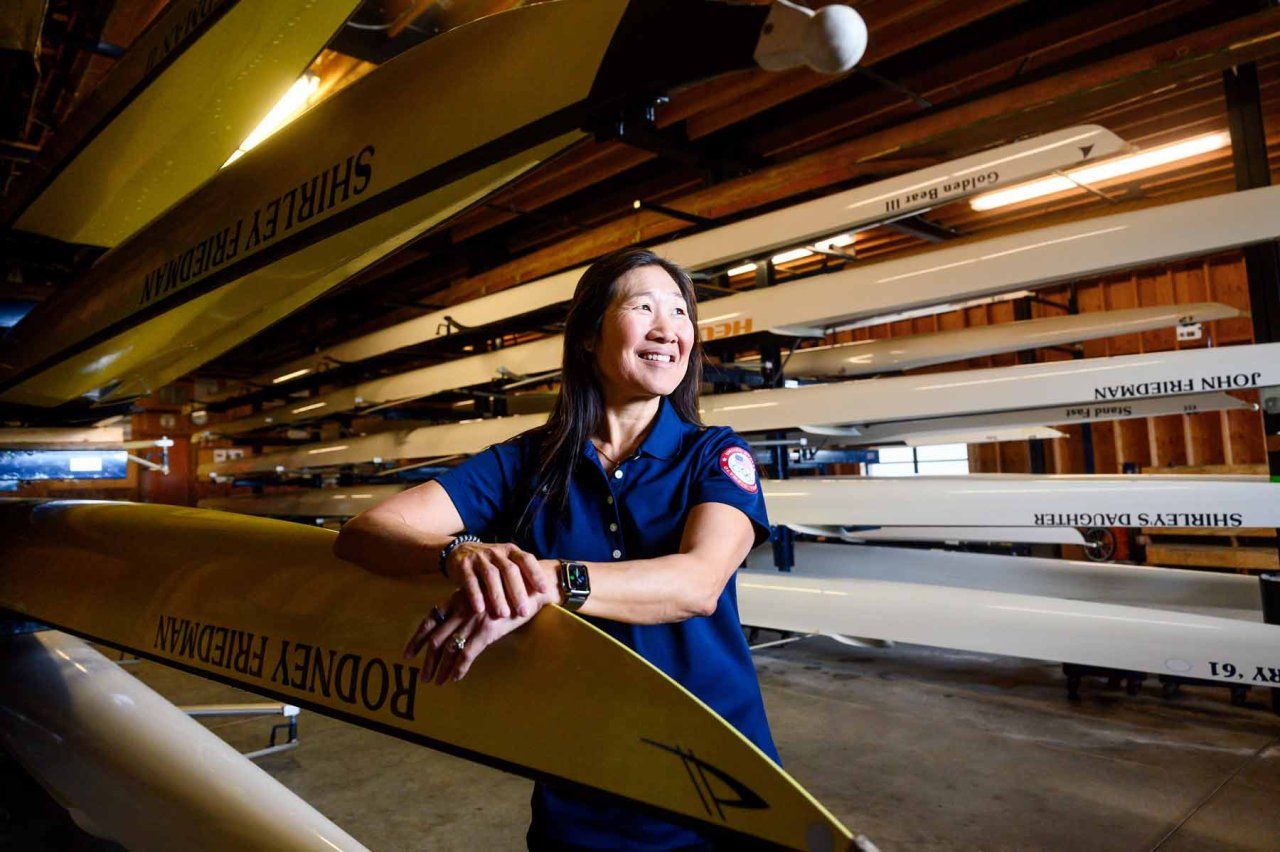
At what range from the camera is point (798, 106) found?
445 cm

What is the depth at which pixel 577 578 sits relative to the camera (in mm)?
921

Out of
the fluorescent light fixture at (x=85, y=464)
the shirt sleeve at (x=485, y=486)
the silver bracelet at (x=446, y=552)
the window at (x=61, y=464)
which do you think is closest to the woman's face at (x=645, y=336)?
the shirt sleeve at (x=485, y=486)

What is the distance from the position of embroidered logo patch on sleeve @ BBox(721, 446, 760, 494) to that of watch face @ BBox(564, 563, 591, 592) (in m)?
0.35

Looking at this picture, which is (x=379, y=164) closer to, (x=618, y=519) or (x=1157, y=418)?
(x=618, y=519)

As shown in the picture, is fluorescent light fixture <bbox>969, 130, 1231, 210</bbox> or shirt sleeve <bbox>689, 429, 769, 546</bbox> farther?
fluorescent light fixture <bbox>969, 130, 1231, 210</bbox>

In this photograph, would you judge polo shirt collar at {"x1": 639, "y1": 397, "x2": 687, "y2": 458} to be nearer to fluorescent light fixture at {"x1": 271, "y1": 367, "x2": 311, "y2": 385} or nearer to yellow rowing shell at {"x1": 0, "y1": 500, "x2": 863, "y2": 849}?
yellow rowing shell at {"x1": 0, "y1": 500, "x2": 863, "y2": 849}

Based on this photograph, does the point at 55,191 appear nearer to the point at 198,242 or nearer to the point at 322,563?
the point at 198,242

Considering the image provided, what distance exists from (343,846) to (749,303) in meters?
3.15

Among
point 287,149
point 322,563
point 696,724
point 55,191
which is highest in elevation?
point 55,191

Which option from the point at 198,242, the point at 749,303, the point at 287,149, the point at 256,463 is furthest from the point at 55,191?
the point at 256,463

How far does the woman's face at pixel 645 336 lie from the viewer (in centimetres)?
123

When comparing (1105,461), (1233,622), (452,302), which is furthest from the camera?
(1105,461)

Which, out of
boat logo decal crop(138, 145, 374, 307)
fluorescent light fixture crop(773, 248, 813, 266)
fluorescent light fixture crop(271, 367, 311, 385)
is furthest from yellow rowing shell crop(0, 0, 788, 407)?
fluorescent light fixture crop(271, 367, 311, 385)

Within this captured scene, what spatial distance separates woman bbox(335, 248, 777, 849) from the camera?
3.19 feet
